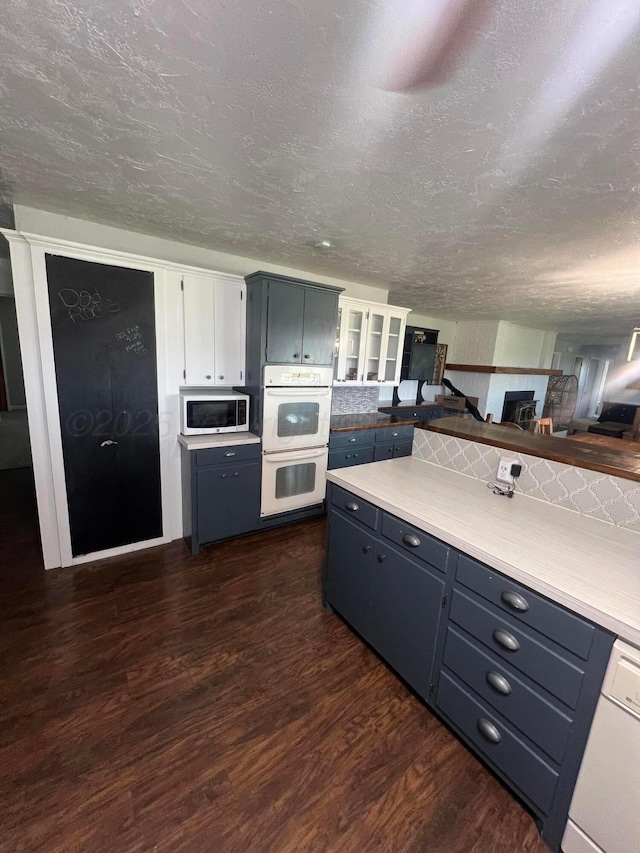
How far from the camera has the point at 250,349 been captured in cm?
292

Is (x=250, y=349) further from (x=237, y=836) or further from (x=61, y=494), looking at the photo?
(x=237, y=836)

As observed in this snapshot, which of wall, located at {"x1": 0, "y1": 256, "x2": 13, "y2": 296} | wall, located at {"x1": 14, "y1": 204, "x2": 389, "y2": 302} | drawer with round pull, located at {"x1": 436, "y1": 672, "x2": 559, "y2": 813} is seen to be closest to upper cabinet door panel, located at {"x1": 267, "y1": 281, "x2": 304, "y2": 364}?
wall, located at {"x1": 14, "y1": 204, "x2": 389, "y2": 302}

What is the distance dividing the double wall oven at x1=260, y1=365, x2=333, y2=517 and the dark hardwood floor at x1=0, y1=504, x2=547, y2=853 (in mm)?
1034

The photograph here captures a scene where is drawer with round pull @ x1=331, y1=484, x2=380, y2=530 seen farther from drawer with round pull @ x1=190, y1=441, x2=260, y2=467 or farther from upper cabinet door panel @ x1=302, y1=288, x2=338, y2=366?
upper cabinet door panel @ x1=302, y1=288, x2=338, y2=366

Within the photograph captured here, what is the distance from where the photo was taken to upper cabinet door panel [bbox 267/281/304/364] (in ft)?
9.07

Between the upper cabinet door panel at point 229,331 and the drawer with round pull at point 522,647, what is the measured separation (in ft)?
7.65

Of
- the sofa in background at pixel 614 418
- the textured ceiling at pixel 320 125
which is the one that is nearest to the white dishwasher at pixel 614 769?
the textured ceiling at pixel 320 125

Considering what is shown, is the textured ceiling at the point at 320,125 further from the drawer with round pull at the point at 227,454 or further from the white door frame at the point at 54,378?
the drawer with round pull at the point at 227,454

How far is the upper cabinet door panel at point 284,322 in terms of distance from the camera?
2766 millimetres

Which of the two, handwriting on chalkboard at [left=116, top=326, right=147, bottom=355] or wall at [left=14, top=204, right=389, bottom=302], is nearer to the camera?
wall at [left=14, top=204, right=389, bottom=302]

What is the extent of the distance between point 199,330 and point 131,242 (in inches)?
30.7


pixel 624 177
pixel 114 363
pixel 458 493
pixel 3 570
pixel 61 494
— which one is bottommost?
pixel 3 570

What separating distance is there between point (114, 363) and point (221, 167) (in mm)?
1511

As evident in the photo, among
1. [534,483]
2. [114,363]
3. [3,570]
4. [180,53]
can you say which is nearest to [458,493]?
[534,483]
